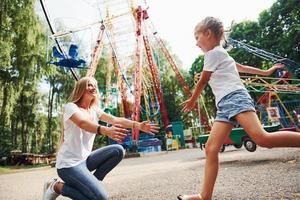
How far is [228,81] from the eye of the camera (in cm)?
262

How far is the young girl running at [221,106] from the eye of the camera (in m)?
2.38

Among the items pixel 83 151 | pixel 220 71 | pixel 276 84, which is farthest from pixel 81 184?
pixel 276 84

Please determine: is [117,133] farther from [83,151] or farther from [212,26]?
[212,26]

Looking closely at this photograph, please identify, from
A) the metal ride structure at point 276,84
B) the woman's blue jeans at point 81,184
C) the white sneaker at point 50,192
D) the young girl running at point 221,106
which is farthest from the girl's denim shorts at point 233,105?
the metal ride structure at point 276,84

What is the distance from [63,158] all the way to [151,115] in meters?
26.2

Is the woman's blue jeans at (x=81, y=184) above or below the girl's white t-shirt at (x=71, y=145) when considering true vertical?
below

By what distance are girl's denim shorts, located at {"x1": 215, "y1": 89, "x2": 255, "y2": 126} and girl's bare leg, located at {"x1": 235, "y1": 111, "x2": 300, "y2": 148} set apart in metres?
0.05

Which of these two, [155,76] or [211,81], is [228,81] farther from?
[155,76]

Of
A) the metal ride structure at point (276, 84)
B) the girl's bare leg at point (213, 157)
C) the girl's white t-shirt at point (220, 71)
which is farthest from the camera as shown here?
the metal ride structure at point (276, 84)

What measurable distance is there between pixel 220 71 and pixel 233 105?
368 millimetres

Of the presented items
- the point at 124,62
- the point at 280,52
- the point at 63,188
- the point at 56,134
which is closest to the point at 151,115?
the point at 124,62

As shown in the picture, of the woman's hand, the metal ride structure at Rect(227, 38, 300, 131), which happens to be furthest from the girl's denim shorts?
the metal ride structure at Rect(227, 38, 300, 131)

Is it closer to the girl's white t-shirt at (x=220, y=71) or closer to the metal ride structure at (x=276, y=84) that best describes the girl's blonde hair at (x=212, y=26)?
the girl's white t-shirt at (x=220, y=71)

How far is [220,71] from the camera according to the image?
265cm
